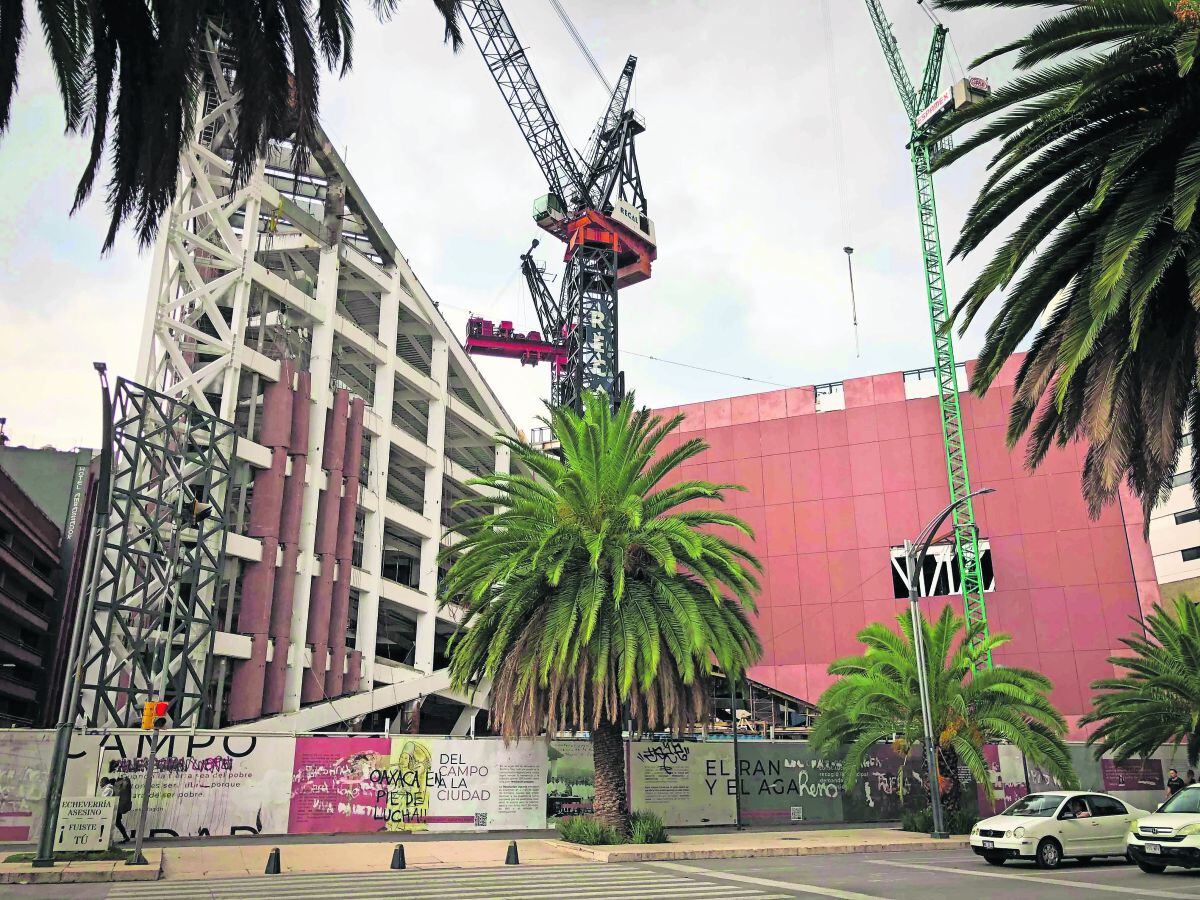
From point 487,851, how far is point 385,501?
29.9 meters

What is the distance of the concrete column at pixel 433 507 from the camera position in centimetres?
5069

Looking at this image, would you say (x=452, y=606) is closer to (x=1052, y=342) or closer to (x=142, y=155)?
(x=1052, y=342)

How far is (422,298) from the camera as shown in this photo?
53.6 meters

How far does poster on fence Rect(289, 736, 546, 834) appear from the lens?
2400 centimetres

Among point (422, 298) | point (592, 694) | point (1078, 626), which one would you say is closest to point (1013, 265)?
point (592, 694)

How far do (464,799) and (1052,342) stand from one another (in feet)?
61.1

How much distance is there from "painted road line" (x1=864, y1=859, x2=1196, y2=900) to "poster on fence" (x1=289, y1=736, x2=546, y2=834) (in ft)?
32.0

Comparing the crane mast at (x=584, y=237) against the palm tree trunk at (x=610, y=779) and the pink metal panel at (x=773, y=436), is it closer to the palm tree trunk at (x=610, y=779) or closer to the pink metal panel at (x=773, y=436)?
the pink metal panel at (x=773, y=436)

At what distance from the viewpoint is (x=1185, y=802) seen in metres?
18.1

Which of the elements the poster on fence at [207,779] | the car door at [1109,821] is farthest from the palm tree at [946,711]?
the poster on fence at [207,779]

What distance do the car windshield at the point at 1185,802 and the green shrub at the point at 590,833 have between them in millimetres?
11612

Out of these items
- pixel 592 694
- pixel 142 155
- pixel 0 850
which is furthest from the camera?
pixel 592 694

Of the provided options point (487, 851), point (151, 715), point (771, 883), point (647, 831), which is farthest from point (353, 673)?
point (771, 883)

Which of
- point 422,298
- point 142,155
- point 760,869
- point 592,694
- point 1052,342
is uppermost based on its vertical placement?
point 422,298
